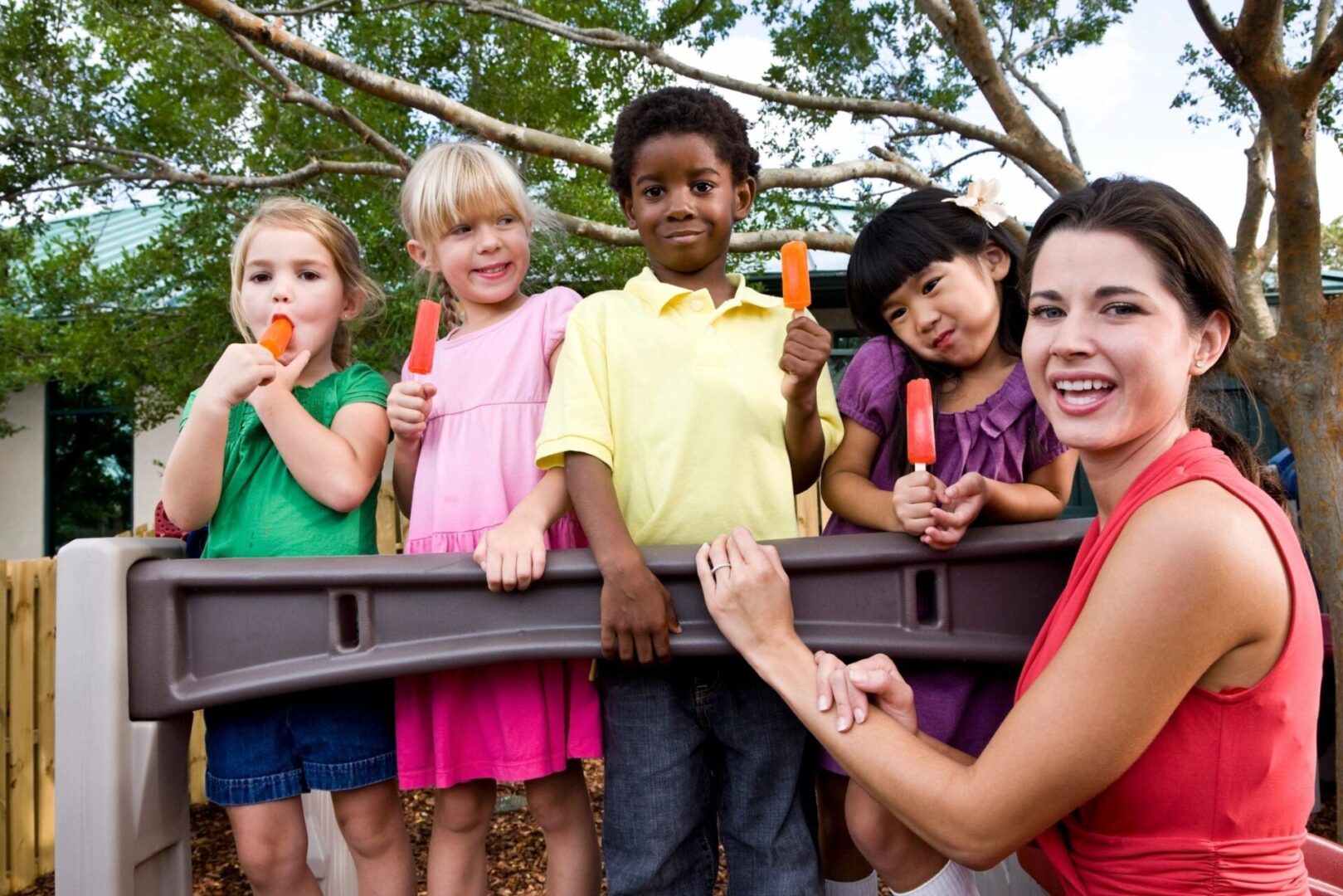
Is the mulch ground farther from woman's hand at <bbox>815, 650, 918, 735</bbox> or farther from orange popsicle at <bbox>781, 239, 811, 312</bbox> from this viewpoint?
orange popsicle at <bbox>781, 239, 811, 312</bbox>

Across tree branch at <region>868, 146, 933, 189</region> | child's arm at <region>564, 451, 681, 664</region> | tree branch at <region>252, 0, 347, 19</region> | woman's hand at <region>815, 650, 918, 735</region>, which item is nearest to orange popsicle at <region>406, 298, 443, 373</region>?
child's arm at <region>564, 451, 681, 664</region>

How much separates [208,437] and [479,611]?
0.63m

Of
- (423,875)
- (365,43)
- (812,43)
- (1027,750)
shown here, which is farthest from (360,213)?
(1027,750)

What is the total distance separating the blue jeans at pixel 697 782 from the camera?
1.84 metres

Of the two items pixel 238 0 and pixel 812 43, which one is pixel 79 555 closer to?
pixel 238 0

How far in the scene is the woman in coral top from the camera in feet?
4.08

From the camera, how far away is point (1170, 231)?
1.40m

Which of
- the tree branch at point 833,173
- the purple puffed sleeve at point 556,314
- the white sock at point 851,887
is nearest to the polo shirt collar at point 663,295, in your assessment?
the purple puffed sleeve at point 556,314

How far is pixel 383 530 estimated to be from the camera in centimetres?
582

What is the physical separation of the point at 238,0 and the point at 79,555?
4860 mm

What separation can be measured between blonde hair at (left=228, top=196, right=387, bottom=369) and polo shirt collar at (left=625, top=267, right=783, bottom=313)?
659 millimetres

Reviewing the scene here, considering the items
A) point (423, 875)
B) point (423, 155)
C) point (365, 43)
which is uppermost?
point (365, 43)

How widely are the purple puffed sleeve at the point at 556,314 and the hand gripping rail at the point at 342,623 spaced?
599 millimetres

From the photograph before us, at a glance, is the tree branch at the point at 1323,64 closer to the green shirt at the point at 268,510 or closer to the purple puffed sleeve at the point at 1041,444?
the purple puffed sleeve at the point at 1041,444
